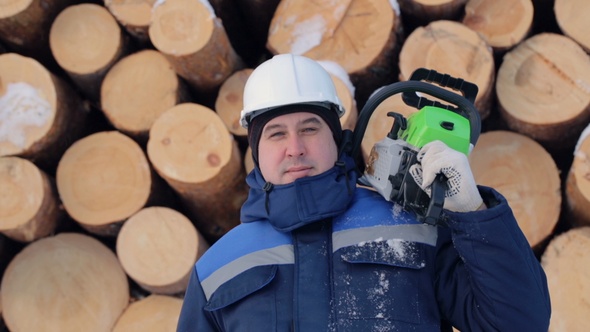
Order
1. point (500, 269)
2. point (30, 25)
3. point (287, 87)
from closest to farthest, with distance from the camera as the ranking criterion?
point (500, 269) < point (287, 87) < point (30, 25)

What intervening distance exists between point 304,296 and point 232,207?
1158 mm

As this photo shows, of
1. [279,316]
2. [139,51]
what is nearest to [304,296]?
[279,316]

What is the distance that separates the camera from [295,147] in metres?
1.77

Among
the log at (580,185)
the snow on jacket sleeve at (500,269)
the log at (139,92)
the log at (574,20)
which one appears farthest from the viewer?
the log at (139,92)

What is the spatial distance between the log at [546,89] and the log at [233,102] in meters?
1.05

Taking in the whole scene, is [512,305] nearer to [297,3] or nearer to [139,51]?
[297,3]

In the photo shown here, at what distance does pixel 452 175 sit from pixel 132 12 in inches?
68.9

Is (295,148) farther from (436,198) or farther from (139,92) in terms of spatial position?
(139,92)

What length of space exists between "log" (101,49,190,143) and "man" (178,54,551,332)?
2.68 feet

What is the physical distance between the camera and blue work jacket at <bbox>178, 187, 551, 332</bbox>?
1.41 m

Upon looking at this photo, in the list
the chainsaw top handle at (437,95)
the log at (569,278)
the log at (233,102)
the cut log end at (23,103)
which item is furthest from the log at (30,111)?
the log at (569,278)

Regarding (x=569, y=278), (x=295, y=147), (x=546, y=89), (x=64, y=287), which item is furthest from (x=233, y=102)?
(x=569, y=278)

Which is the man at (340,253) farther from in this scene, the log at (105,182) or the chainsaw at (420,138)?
the log at (105,182)

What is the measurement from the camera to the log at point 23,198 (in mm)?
2381
